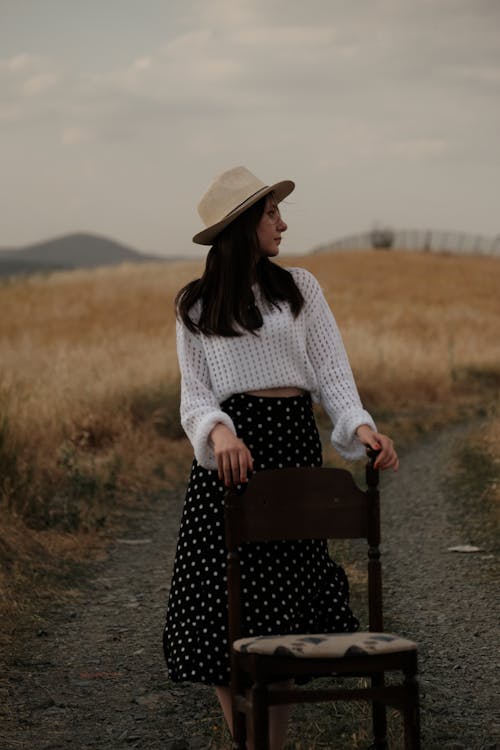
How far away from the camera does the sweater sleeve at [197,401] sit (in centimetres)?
373

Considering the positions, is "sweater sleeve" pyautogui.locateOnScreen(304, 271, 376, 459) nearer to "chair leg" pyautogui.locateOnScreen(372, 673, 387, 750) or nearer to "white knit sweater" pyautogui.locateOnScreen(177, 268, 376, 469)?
"white knit sweater" pyautogui.locateOnScreen(177, 268, 376, 469)

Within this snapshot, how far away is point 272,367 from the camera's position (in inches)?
154

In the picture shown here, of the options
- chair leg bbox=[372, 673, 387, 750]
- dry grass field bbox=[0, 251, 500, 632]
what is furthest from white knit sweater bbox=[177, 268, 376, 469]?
dry grass field bbox=[0, 251, 500, 632]

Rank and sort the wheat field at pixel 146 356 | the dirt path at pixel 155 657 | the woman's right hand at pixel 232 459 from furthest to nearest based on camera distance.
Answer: the wheat field at pixel 146 356, the dirt path at pixel 155 657, the woman's right hand at pixel 232 459

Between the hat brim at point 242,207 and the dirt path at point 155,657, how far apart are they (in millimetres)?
2040

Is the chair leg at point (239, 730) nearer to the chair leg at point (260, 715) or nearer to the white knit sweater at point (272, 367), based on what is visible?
the chair leg at point (260, 715)

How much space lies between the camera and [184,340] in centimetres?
395

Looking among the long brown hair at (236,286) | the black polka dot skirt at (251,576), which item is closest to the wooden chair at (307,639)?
the black polka dot skirt at (251,576)

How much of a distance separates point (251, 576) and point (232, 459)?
19.9 inches

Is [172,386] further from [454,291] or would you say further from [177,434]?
[454,291]

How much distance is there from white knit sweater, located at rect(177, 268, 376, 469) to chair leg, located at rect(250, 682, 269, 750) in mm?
771

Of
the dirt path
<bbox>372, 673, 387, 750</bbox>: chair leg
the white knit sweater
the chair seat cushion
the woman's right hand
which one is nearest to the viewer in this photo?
the chair seat cushion

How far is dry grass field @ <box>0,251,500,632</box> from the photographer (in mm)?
8828

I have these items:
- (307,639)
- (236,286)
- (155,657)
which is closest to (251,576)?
(307,639)
